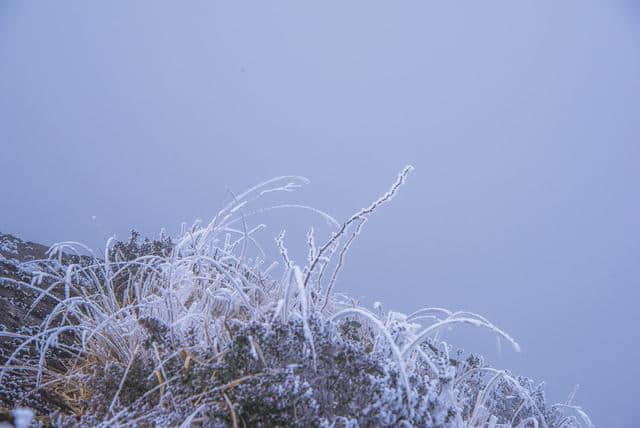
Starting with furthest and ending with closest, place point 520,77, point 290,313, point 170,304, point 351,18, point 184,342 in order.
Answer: point 351,18, point 520,77, point 170,304, point 184,342, point 290,313

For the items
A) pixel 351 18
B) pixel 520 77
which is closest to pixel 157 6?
pixel 351 18

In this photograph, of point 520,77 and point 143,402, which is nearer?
point 143,402

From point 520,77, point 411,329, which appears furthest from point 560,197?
point 411,329

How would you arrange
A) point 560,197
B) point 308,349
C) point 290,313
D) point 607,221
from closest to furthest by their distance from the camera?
point 308,349 → point 290,313 → point 607,221 → point 560,197

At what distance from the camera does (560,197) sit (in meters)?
119

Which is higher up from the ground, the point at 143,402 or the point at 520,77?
the point at 520,77

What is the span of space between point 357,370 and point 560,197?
5359 inches

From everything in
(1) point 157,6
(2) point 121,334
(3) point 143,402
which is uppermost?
(1) point 157,6

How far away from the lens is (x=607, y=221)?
355ft

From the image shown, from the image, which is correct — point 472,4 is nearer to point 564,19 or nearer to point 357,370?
point 564,19

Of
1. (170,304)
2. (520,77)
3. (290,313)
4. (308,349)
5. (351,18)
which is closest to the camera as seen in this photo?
(308,349)

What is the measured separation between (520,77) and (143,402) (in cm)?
18898

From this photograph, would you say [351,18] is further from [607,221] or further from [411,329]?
[411,329]

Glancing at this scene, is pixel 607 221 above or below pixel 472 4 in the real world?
below
